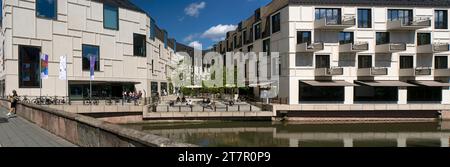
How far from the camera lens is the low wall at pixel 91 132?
4.95 m

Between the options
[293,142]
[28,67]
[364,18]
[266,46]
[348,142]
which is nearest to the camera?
[293,142]

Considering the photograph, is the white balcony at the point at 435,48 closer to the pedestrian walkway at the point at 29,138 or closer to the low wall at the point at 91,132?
the low wall at the point at 91,132

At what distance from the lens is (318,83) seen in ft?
109

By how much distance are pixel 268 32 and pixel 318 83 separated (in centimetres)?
1024

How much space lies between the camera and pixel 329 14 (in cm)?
3500

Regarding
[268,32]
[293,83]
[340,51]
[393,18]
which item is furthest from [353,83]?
[268,32]

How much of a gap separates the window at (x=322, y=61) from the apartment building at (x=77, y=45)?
77.5ft

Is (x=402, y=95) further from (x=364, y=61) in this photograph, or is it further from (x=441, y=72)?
(x=364, y=61)

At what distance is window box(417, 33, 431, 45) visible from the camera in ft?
118

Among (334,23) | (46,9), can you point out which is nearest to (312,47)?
(334,23)

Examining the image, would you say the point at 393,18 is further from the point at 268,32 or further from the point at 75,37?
the point at 75,37

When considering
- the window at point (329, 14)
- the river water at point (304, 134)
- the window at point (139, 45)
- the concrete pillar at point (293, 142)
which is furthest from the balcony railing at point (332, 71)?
the window at point (139, 45)

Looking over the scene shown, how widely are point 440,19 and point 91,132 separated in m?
41.4

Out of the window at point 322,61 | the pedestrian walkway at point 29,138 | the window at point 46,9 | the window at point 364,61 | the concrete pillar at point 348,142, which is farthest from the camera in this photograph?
the window at point 364,61
